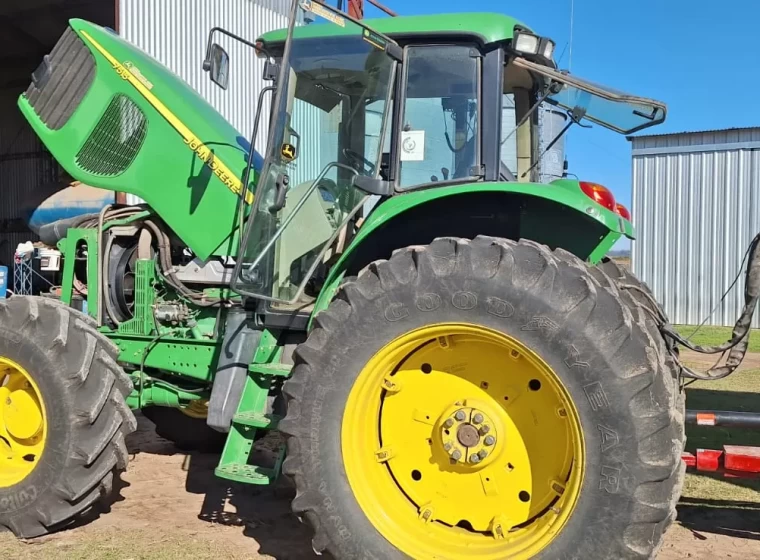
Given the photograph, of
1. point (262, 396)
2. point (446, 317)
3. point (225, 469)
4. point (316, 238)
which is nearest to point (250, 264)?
point (316, 238)

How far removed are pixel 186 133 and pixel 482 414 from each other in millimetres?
2574

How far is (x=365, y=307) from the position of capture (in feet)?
10.2

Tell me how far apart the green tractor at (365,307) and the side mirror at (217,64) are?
0.11ft

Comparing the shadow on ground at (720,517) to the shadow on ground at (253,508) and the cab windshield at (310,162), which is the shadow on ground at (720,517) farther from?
the cab windshield at (310,162)

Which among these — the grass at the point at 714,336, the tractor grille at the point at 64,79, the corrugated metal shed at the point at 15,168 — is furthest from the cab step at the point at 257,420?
the corrugated metal shed at the point at 15,168

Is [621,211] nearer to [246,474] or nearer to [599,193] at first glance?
[599,193]

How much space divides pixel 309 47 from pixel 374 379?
71.6 inches

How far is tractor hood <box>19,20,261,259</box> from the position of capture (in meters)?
4.37

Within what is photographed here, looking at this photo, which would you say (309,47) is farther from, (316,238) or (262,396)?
(262,396)

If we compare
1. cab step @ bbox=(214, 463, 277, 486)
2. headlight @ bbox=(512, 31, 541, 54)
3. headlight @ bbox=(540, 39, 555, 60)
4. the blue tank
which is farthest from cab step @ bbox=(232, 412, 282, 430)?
the blue tank

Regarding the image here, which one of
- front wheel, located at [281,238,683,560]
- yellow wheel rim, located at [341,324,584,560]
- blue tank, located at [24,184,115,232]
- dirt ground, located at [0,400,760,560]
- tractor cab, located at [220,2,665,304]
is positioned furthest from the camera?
blue tank, located at [24,184,115,232]

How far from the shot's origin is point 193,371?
14.3 feet

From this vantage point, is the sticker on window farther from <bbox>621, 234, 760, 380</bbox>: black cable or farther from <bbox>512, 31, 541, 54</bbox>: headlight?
<bbox>621, 234, 760, 380</bbox>: black cable

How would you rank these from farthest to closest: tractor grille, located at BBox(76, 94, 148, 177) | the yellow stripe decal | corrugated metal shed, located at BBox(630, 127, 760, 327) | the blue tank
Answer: corrugated metal shed, located at BBox(630, 127, 760, 327) < the blue tank < tractor grille, located at BBox(76, 94, 148, 177) < the yellow stripe decal
